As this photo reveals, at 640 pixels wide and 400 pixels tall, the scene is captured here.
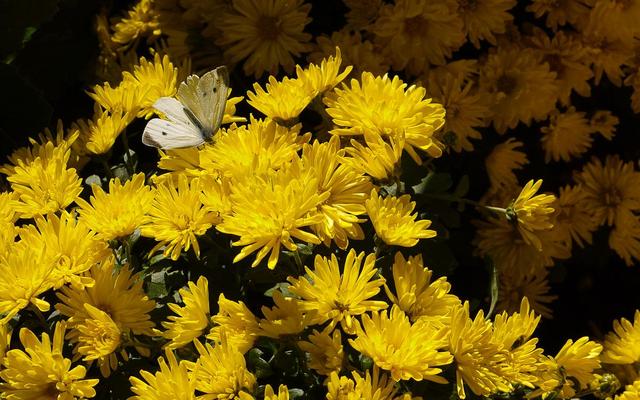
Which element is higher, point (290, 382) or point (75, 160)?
point (75, 160)

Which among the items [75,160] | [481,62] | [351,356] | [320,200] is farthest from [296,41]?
[351,356]

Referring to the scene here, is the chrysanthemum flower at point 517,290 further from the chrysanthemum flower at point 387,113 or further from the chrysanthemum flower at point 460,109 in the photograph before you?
the chrysanthemum flower at point 387,113

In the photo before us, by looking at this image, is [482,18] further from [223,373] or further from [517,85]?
[223,373]

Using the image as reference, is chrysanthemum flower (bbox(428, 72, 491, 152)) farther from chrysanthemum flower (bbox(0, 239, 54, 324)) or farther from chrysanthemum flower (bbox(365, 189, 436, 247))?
chrysanthemum flower (bbox(0, 239, 54, 324))

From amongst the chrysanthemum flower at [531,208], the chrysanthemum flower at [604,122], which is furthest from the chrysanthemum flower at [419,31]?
the chrysanthemum flower at [531,208]

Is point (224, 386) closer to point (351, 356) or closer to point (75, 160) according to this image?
point (351, 356)

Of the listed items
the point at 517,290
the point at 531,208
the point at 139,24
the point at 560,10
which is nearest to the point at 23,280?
the point at 531,208

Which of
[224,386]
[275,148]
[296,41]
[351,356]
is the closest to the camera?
[224,386]
